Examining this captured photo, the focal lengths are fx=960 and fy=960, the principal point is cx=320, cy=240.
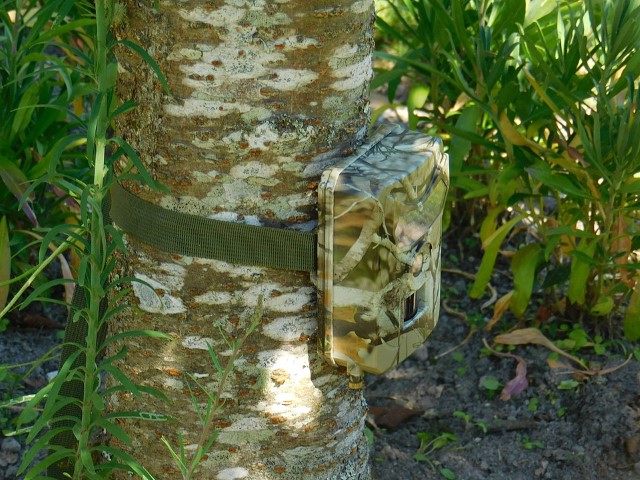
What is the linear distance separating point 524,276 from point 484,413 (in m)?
0.46

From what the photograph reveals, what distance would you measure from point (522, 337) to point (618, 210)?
557mm

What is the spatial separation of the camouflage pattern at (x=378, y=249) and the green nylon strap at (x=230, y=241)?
5 cm

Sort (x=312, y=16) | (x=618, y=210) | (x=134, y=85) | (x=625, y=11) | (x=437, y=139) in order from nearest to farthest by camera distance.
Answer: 1. (x=312, y=16)
2. (x=134, y=85)
3. (x=437, y=139)
4. (x=625, y=11)
5. (x=618, y=210)

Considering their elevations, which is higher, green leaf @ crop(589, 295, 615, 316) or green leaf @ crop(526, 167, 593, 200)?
green leaf @ crop(526, 167, 593, 200)

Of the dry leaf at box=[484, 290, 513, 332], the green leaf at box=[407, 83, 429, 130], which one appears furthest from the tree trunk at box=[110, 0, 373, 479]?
the green leaf at box=[407, 83, 429, 130]

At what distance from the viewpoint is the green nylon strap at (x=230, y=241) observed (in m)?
1.81

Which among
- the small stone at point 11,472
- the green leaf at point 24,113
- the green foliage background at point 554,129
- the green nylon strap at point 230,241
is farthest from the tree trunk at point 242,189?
the green leaf at point 24,113

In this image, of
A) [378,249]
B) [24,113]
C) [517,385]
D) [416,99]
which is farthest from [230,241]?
Result: [416,99]

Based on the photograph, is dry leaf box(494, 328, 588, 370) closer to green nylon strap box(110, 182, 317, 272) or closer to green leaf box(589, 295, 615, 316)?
green leaf box(589, 295, 615, 316)

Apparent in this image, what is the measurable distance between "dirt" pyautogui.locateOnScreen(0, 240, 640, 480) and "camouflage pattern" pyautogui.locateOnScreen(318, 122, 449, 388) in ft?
2.40

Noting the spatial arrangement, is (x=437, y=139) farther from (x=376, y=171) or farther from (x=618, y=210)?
(x=618, y=210)

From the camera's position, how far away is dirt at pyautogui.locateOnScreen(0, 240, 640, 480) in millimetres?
2701

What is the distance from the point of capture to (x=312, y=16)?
1723mm

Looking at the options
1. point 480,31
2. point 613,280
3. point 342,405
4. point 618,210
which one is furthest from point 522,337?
point 342,405
